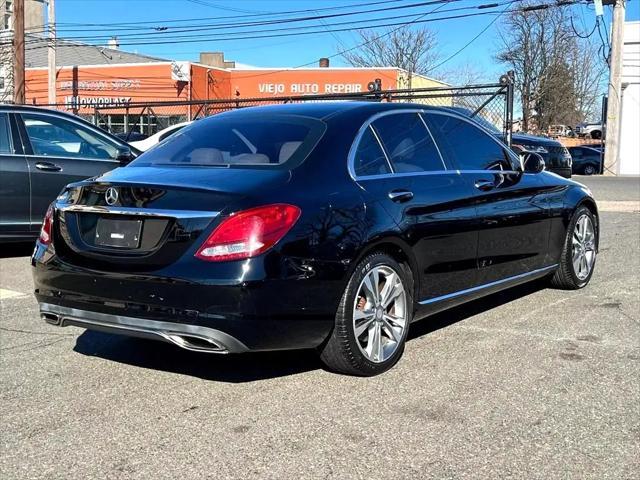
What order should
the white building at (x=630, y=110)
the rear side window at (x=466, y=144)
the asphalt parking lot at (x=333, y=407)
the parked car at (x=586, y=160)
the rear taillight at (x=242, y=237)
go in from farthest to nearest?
the parked car at (x=586, y=160)
the white building at (x=630, y=110)
the rear side window at (x=466, y=144)
the rear taillight at (x=242, y=237)
the asphalt parking lot at (x=333, y=407)

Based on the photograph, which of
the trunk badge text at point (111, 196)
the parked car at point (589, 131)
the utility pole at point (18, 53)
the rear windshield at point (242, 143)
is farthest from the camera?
the parked car at point (589, 131)

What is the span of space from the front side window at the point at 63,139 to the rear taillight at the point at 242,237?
537 cm

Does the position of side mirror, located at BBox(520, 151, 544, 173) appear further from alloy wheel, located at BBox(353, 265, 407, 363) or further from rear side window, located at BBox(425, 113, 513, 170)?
alloy wheel, located at BBox(353, 265, 407, 363)

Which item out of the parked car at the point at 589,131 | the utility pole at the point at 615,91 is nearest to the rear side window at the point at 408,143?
the utility pole at the point at 615,91

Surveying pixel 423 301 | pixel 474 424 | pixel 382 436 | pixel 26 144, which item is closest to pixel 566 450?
pixel 474 424

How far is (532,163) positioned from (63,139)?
5.42 metres

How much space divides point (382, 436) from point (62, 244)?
2154 mm

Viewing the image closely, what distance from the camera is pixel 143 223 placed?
3.84 metres

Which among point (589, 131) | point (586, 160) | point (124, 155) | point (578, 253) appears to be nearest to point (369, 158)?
point (578, 253)

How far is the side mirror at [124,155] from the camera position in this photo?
848 centimetres

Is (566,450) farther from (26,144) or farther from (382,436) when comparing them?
(26,144)

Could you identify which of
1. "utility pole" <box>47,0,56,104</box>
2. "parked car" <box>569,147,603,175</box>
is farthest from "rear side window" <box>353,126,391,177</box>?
"parked car" <box>569,147,603,175</box>

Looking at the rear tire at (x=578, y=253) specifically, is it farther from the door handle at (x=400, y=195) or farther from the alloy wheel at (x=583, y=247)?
the door handle at (x=400, y=195)

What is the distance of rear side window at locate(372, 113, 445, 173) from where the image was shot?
4676 millimetres
